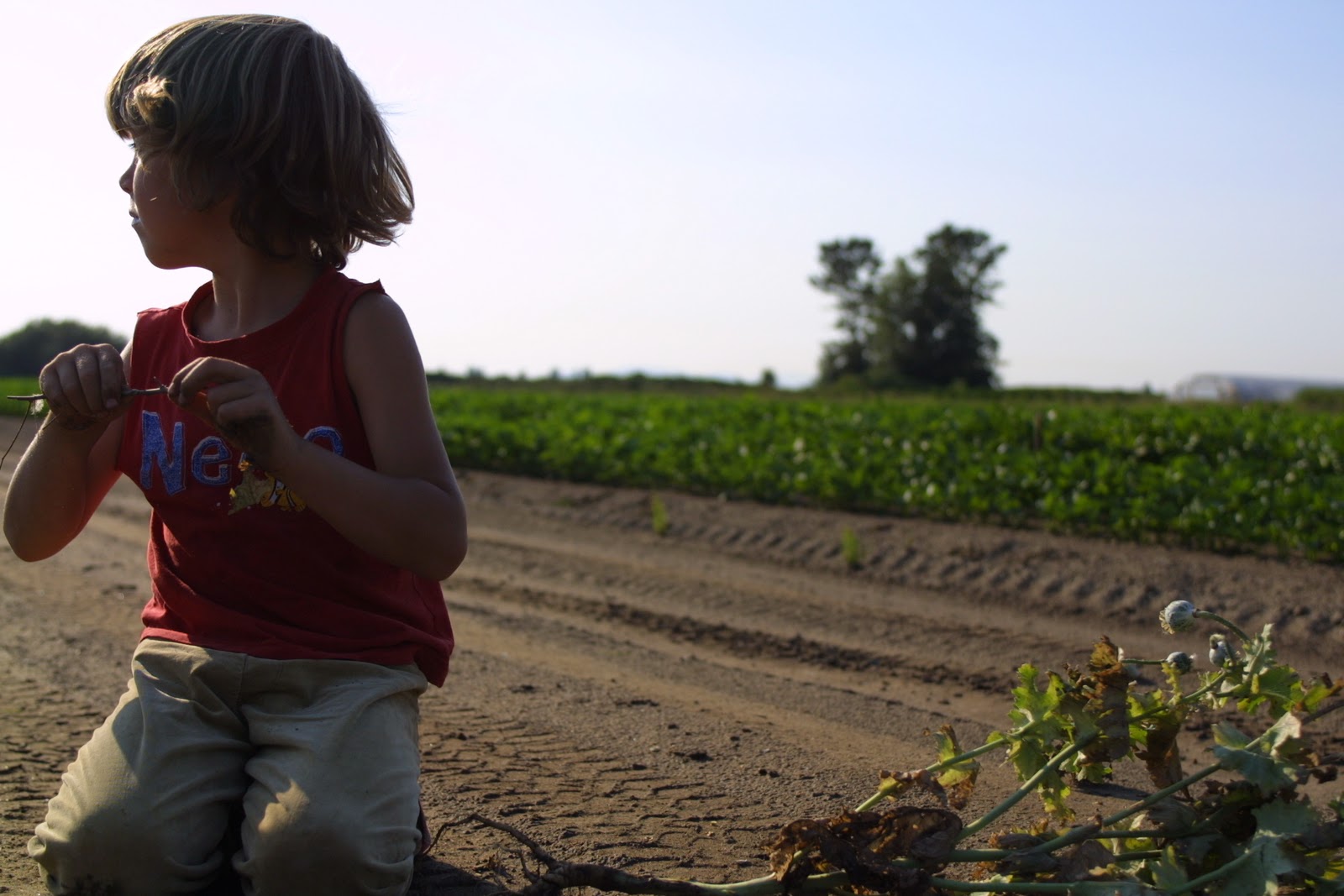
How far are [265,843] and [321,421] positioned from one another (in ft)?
2.60

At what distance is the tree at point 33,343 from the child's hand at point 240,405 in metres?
36.8

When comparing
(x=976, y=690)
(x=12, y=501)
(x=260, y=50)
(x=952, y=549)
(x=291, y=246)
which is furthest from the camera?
(x=952, y=549)

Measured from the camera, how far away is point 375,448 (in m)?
2.27

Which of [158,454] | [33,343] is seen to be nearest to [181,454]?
[158,454]

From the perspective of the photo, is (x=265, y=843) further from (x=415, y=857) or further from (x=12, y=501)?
(x=12, y=501)

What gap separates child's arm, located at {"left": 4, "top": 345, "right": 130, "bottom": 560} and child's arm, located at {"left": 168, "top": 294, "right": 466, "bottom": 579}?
269 mm

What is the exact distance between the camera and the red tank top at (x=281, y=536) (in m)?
2.33

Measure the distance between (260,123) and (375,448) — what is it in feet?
2.12

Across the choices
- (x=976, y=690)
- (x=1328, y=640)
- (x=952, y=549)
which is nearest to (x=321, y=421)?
(x=976, y=690)

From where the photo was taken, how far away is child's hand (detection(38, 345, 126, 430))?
219 centimetres

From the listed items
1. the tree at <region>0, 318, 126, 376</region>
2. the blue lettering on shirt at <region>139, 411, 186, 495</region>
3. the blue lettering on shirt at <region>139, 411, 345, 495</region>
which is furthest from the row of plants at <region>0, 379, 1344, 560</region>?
the tree at <region>0, 318, 126, 376</region>

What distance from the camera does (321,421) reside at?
7.61ft

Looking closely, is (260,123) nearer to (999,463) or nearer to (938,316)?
(999,463)

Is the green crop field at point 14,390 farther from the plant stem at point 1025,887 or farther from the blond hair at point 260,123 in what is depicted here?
the plant stem at point 1025,887
